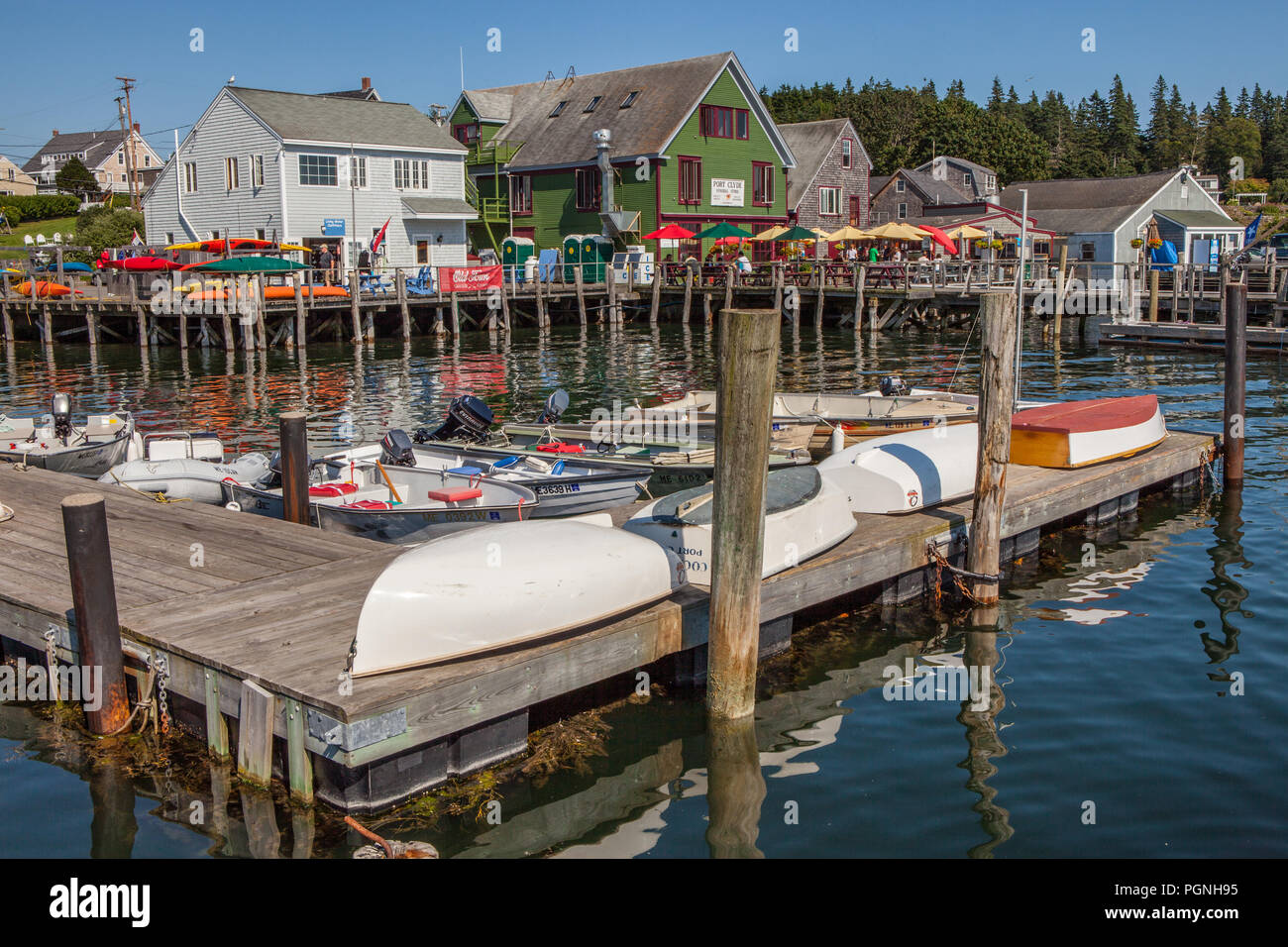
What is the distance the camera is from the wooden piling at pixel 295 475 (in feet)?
A: 39.7

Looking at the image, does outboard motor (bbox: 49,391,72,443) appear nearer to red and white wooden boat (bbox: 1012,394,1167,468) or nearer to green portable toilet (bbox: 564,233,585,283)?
red and white wooden boat (bbox: 1012,394,1167,468)

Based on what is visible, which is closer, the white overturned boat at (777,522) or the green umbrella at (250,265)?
the white overturned boat at (777,522)

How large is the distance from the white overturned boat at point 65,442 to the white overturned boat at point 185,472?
0.68 m

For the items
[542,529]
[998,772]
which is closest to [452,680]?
[542,529]

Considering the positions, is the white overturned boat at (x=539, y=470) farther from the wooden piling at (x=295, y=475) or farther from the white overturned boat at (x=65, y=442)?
the white overturned boat at (x=65, y=442)

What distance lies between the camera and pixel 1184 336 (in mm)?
33719

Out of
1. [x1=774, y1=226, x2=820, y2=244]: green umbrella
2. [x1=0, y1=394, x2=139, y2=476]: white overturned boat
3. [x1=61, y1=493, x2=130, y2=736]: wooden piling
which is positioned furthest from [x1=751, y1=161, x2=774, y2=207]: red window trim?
[x1=61, y1=493, x2=130, y2=736]: wooden piling

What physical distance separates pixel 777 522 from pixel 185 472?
8854mm

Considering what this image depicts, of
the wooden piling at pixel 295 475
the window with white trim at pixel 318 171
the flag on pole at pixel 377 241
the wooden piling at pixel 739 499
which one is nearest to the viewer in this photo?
the wooden piling at pixel 739 499

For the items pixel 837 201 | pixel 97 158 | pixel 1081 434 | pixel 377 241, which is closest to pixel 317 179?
pixel 377 241

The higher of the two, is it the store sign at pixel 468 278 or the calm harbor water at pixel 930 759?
the store sign at pixel 468 278

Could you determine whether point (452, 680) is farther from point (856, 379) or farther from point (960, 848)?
point (856, 379)

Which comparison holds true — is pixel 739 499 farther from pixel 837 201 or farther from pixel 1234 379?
pixel 837 201

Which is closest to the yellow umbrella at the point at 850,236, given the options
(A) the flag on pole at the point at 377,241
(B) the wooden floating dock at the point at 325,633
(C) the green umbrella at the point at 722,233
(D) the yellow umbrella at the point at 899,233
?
(D) the yellow umbrella at the point at 899,233
